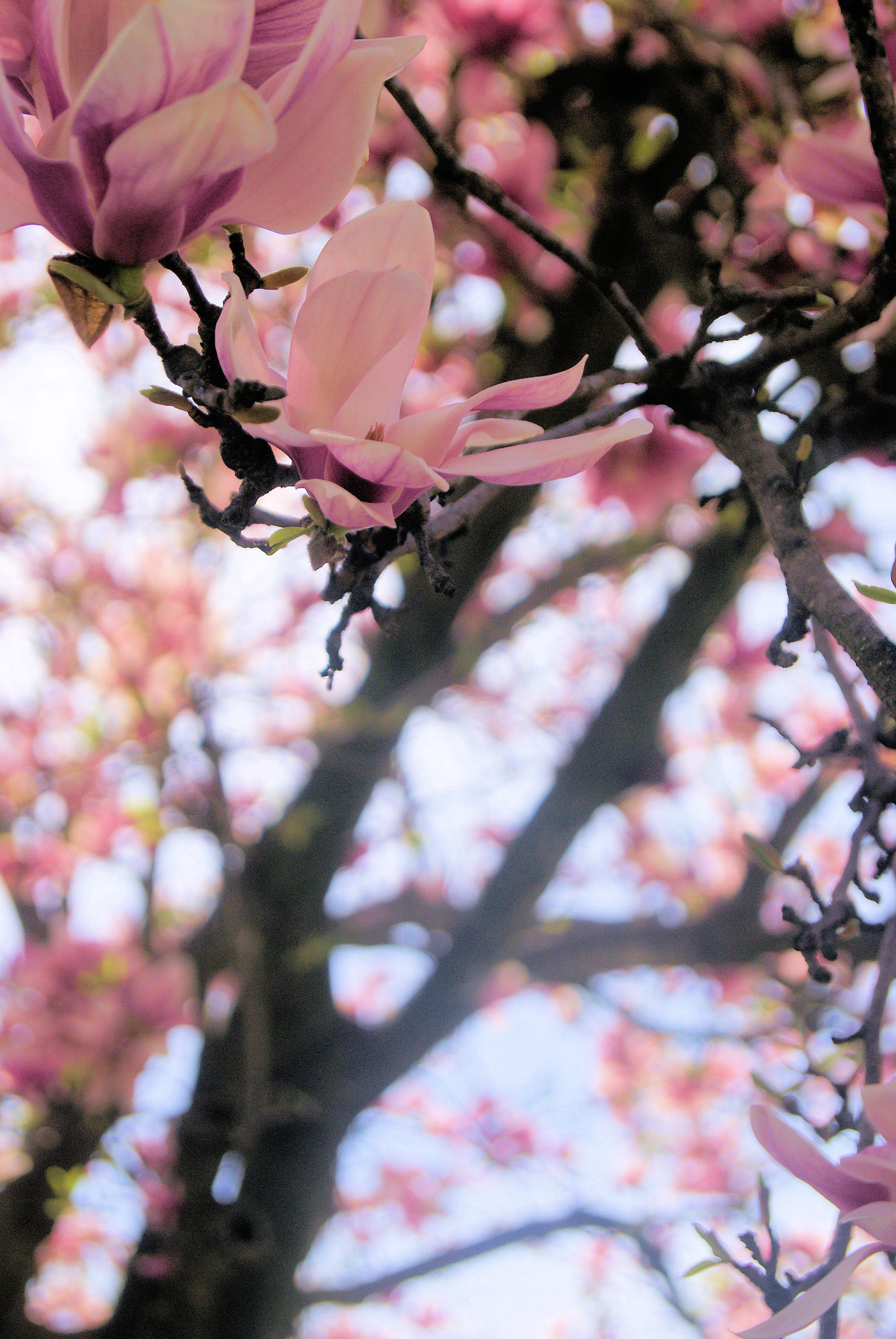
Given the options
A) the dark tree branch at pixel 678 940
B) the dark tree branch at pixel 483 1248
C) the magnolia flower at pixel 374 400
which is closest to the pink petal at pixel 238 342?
the magnolia flower at pixel 374 400

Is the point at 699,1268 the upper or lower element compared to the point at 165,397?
lower

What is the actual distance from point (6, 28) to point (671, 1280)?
4.33 feet

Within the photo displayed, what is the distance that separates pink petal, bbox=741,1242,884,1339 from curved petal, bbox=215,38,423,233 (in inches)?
16.5

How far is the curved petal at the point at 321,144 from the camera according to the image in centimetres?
27

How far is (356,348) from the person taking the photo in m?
0.31

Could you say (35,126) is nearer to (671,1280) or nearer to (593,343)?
(593,343)

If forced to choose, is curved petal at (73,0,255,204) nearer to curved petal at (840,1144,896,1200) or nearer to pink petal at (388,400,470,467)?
pink petal at (388,400,470,467)

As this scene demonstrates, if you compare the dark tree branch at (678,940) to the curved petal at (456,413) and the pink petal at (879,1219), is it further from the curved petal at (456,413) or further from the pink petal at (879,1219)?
the curved petal at (456,413)

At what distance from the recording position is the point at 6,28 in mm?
274

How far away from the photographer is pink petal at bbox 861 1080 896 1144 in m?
0.30

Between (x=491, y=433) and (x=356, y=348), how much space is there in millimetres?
61

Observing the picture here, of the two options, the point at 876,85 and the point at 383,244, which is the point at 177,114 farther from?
the point at 876,85

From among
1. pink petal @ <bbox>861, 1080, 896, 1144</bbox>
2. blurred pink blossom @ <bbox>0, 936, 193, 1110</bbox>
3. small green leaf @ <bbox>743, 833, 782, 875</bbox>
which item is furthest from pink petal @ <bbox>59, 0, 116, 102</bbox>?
blurred pink blossom @ <bbox>0, 936, 193, 1110</bbox>

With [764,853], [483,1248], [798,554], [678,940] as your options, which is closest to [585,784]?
[678,940]
